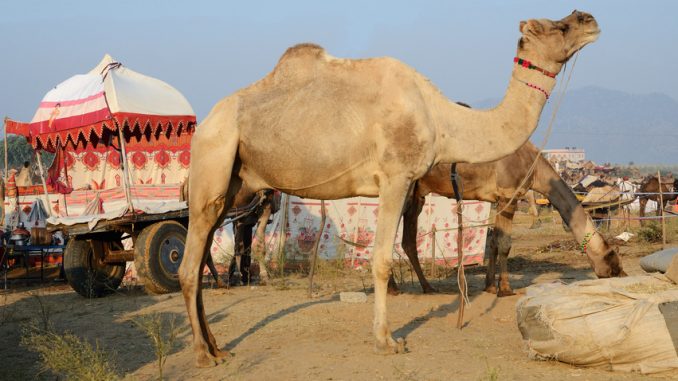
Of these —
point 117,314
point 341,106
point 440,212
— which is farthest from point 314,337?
point 440,212

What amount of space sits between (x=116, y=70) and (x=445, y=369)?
13.4 meters

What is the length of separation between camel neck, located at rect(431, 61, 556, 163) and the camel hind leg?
6.04ft

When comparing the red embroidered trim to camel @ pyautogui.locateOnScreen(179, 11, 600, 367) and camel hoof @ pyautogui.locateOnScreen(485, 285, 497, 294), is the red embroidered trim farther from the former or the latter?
camel @ pyautogui.locateOnScreen(179, 11, 600, 367)

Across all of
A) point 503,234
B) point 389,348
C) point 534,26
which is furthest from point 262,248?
point 534,26

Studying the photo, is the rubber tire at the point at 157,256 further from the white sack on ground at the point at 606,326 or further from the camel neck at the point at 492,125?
the white sack on ground at the point at 606,326

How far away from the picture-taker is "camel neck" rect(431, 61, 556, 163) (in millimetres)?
6777

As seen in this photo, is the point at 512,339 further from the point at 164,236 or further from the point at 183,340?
the point at 164,236

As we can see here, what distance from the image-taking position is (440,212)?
1669cm

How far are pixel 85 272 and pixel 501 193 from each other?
19.3 ft

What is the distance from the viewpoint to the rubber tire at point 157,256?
10195mm

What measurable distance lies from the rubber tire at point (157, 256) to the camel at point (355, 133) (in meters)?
3.57

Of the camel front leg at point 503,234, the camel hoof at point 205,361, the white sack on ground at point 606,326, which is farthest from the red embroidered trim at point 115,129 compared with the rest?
the white sack on ground at point 606,326

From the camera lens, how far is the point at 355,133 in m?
6.62

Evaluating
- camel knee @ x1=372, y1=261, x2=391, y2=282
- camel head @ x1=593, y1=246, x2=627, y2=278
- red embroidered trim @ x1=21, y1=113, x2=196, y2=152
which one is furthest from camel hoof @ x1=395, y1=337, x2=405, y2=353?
red embroidered trim @ x1=21, y1=113, x2=196, y2=152
